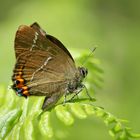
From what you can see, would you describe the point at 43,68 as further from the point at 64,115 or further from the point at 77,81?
the point at 64,115

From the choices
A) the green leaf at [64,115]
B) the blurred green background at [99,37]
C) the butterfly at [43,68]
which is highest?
the butterfly at [43,68]

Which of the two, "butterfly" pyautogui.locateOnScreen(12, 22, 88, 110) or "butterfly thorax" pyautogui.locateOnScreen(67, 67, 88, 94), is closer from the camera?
"butterfly" pyautogui.locateOnScreen(12, 22, 88, 110)

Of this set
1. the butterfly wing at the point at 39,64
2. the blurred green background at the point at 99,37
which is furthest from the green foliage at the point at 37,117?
the blurred green background at the point at 99,37

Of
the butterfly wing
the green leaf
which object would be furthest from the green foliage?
the butterfly wing

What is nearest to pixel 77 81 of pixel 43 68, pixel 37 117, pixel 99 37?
pixel 43 68

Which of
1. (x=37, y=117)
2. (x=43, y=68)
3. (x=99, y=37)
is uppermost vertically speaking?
(x=43, y=68)

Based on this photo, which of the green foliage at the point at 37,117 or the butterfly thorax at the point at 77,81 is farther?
the butterfly thorax at the point at 77,81

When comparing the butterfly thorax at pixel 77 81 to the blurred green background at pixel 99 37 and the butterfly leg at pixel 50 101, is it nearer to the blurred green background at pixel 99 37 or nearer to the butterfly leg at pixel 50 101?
the butterfly leg at pixel 50 101

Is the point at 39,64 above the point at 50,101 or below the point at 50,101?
above

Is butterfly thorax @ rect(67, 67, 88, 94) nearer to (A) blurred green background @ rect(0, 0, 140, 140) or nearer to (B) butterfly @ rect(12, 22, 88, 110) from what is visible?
(B) butterfly @ rect(12, 22, 88, 110)
